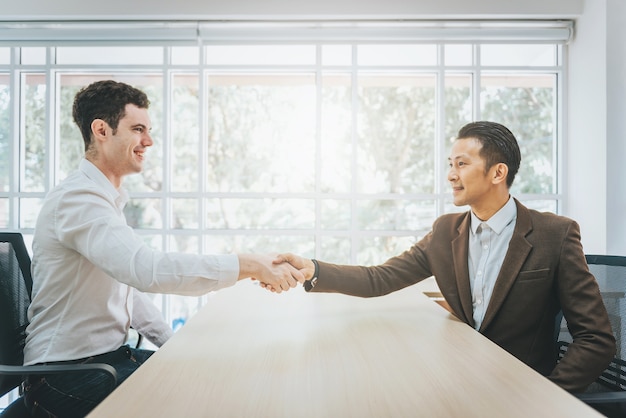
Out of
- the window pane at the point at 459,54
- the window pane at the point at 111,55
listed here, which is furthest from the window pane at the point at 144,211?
the window pane at the point at 459,54

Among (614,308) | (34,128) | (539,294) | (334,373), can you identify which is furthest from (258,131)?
(334,373)

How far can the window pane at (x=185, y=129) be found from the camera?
3613mm

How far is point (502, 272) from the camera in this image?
1590mm

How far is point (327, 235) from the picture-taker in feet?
11.5

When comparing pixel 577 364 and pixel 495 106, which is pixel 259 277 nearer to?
pixel 577 364

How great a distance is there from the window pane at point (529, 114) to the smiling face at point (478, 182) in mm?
1913

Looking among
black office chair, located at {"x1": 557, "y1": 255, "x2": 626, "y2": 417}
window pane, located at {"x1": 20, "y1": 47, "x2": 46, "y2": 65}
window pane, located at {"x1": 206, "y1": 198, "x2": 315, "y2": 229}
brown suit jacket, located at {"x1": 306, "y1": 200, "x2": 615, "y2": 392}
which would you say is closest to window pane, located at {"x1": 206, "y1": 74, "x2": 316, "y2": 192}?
window pane, located at {"x1": 206, "y1": 198, "x2": 315, "y2": 229}

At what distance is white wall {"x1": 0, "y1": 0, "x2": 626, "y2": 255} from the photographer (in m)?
3.08

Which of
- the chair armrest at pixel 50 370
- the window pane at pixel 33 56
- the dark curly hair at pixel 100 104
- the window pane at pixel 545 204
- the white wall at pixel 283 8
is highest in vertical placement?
the white wall at pixel 283 8

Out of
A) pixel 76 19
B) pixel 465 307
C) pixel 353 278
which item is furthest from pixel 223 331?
pixel 76 19

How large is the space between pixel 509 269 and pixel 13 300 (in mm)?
1689

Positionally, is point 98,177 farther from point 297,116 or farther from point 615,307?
point 297,116

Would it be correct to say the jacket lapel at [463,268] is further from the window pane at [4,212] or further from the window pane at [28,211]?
the window pane at [4,212]

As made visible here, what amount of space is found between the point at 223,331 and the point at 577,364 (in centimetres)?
106
